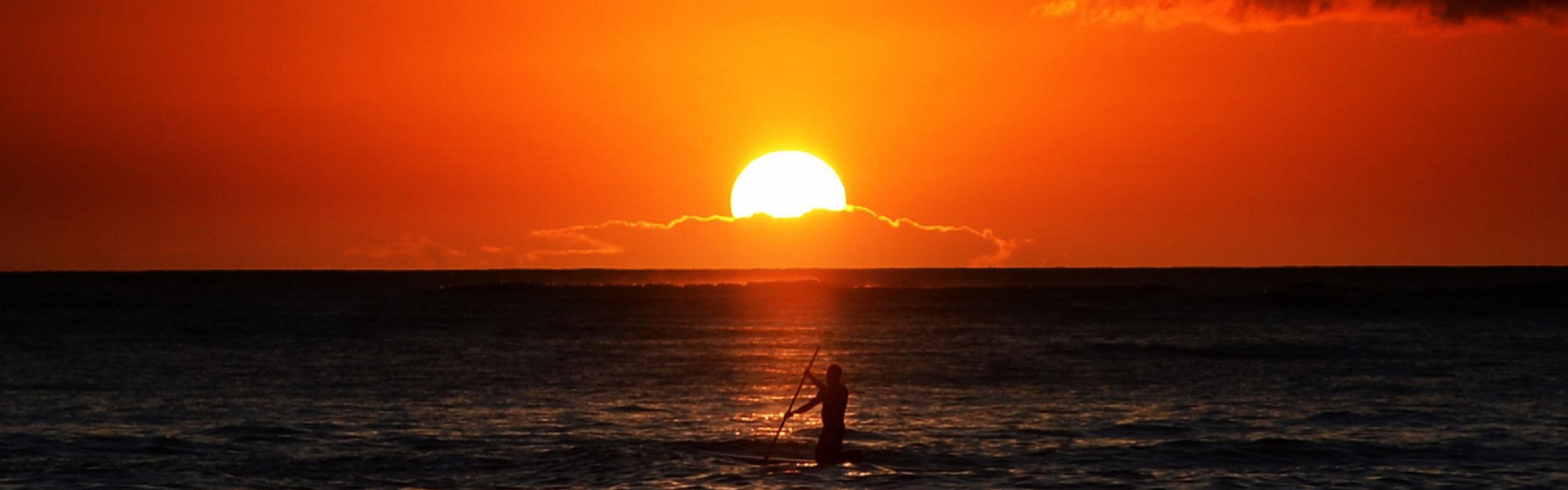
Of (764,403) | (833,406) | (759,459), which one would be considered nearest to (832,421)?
(833,406)

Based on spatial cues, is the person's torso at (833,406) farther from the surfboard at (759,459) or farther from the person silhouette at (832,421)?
the surfboard at (759,459)

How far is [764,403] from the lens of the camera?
34.7 meters

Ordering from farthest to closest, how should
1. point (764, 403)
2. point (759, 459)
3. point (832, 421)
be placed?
point (764, 403) < point (759, 459) < point (832, 421)

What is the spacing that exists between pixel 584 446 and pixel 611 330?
44.2m

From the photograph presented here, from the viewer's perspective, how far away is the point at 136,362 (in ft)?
152

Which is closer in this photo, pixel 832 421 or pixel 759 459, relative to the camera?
pixel 832 421

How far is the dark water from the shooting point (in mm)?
23703

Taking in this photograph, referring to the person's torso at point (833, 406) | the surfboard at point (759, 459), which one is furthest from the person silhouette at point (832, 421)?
the surfboard at point (759, 459)

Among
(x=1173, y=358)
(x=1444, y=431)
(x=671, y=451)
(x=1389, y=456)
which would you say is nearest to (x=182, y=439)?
(x=671, y=451)

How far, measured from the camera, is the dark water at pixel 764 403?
77.8 feet

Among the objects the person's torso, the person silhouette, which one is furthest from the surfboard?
the person's torso

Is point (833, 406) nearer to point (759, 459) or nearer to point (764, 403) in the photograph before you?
point (759, 459)

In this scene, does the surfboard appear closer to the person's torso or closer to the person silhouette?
the person silhouette

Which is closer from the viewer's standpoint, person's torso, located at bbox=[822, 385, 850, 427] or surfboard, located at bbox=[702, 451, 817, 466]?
person's torso, located at bbox=[822, 385, 850, 427]
